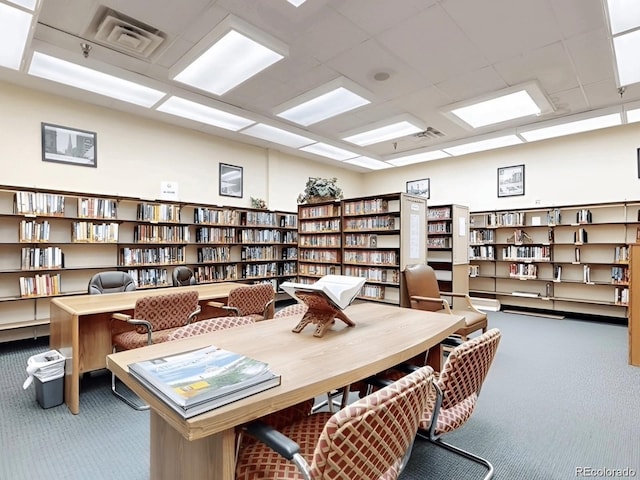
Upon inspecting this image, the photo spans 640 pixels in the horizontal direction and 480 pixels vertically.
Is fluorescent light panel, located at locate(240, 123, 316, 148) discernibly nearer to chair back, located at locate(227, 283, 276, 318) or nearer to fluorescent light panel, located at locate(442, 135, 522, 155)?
fluorescent light panel, located at locate(442, 135, 522, 155)

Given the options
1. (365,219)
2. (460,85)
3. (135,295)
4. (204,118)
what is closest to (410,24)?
(460,85)

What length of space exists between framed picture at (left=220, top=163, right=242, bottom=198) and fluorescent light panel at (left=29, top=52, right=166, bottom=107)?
1702 millimetres

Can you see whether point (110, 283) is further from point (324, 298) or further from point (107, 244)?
point (324, 298)

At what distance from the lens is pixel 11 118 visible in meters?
3.99

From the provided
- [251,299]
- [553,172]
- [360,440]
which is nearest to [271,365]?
[360,440]

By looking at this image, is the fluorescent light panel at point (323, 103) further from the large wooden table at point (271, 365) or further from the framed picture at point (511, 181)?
the framed picture at point (511, 181)

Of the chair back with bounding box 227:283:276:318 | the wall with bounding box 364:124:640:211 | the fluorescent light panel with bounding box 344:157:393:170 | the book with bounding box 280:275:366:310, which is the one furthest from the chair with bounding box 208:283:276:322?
the wall with bounding box 364:124:640:211

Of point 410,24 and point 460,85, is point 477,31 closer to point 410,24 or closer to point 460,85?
point 410,24

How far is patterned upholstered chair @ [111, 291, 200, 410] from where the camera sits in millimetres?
2518

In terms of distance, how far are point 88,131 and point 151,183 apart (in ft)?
3.32

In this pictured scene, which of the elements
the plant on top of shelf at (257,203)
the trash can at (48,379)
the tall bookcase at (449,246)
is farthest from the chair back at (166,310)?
the tall bookcase at (449,246)

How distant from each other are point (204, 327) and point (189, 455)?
0.70 m

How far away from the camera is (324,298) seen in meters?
1.63

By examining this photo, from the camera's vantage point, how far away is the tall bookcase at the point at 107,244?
3943 millimetres
